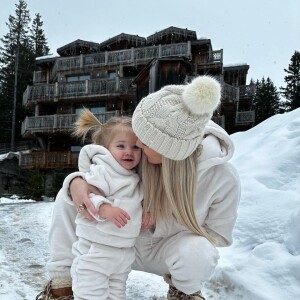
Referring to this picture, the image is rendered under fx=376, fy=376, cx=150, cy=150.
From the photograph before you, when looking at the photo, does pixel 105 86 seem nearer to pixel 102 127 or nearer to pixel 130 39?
pixel 130 39

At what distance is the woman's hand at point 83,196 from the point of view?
1.75 metres

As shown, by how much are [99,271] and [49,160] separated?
2004 cm

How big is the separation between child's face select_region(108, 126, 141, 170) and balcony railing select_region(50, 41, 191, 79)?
2004 cm

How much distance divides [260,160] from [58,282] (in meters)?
3.29

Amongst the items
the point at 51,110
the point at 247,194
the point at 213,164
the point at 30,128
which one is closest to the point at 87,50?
the point at 51,110

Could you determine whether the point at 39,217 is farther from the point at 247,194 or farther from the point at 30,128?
the point at 30,128

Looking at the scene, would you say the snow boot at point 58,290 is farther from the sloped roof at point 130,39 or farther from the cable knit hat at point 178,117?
the sloped roof at point 130,39

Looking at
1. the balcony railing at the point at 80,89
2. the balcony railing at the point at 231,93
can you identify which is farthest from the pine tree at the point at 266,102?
the balcony railing at the point at 80,89

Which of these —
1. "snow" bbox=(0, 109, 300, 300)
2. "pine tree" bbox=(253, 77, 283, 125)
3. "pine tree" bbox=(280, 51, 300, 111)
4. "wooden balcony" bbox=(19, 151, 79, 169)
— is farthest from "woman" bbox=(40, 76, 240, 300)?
"pine tree" bbox=(280, 51, 300, 111)

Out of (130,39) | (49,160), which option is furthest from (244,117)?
(49,160)

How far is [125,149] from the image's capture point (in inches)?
76.8

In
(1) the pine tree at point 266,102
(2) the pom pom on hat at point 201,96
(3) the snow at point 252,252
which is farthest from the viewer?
(1) the pine tree at point 266,102

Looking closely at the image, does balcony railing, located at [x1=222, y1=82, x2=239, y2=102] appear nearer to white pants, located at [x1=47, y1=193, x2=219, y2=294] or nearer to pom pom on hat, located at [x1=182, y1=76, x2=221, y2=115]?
white pants, located at [x1=47, y1=193, x2=219, y2=294]

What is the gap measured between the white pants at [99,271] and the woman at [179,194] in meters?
0.16
